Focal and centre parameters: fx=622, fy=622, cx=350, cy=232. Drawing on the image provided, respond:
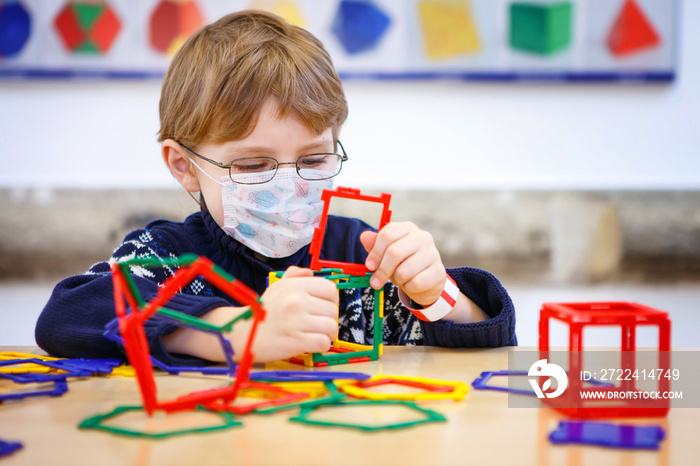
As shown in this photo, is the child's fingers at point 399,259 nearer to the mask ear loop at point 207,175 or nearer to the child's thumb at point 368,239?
the child's thumb at point 368,239

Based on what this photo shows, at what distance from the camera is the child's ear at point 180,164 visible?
1028 millimetres

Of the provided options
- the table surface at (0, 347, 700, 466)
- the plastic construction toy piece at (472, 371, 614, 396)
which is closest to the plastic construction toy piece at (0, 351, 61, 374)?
the table surface at (0, 347, 700, 466)

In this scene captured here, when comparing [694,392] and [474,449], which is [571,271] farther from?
[474,449]

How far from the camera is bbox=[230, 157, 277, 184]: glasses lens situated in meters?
0.92

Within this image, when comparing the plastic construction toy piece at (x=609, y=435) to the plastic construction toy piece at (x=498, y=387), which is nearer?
the plastic construction toy piece at (x=609, y=435)

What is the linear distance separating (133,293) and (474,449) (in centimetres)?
31

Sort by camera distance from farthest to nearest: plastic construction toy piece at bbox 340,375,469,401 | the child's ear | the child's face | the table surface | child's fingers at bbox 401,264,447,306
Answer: the child's ear, the child's face, child's fingers at bbox 401,264,447,306, plastic construction toy piece at bbox 340,375,469,401, the table surface

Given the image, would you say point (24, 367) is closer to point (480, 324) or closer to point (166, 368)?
point (166, 368)

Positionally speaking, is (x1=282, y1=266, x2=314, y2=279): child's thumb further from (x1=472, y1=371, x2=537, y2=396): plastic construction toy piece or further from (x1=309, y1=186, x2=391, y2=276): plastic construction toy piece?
(x1=472, y1=371, x2=537, y2=396): plastic construction toy piece

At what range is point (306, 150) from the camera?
3.05 feet

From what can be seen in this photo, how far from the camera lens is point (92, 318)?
0.75 metres

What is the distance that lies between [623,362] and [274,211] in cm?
54

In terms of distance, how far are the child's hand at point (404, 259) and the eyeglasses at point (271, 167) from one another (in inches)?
9.4

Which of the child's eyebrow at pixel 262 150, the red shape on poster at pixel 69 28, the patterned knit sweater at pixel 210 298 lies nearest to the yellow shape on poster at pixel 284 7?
the red shape on poster at pixel 69 28
